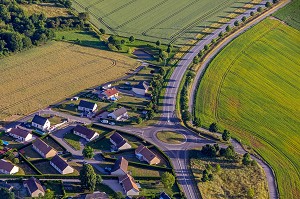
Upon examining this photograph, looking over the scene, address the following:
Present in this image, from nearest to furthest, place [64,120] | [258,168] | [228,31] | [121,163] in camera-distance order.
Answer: [121,163], [258,168], [64,120], [228,31]

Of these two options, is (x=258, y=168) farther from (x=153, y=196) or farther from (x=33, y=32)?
(x=33, y=32)

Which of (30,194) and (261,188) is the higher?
(261,188)

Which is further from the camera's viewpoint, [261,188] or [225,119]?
[225,119]

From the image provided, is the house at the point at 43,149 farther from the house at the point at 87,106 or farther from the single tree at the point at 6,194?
the house at the point at 87,106

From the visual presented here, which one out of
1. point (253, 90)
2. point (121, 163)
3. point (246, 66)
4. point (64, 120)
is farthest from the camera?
point (246, 66)

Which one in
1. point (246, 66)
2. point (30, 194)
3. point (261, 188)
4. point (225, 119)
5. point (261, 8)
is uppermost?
point (261, 8)

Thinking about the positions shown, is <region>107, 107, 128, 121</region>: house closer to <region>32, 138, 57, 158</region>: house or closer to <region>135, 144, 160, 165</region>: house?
<region>135, 144, 160, 165</region>: house

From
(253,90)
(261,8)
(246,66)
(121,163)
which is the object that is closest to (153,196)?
(121,163)

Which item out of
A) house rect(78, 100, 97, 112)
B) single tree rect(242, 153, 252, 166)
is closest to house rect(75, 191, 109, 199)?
house rect(78, 100, 97, 112)
